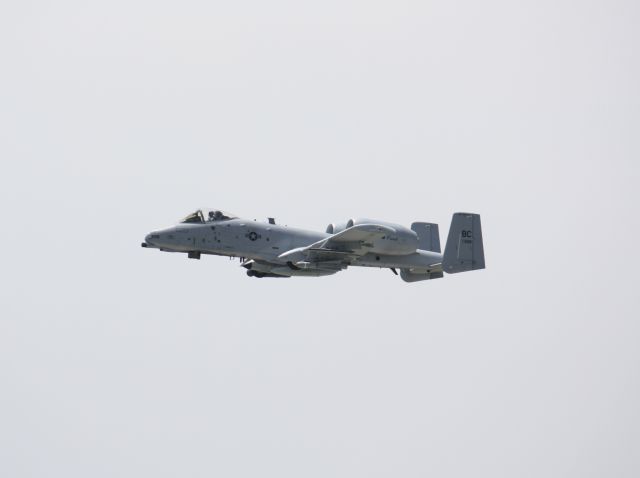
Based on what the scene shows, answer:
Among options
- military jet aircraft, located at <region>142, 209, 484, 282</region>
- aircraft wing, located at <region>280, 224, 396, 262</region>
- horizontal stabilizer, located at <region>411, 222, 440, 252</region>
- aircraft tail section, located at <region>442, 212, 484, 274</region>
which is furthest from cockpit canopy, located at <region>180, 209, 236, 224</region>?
aircraft tail section, located at <region>442, 212, 484, 274</region>

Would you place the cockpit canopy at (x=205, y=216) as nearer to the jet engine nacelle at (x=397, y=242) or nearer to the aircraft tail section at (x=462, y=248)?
the jet engine nacelle at (x=397, y=242)

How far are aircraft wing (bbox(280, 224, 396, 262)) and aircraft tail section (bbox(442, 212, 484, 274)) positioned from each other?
303cm

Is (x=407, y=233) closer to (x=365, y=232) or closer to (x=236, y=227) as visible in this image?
(x=365, y=232)

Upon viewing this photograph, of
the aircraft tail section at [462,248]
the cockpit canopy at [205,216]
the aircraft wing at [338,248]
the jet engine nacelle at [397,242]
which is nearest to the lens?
the aircraft wing at [338,248]

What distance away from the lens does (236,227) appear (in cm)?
6209

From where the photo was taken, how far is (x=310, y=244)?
62438 millimetres

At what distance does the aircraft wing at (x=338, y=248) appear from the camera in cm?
6069

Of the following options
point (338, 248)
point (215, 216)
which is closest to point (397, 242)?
point (338, 248)

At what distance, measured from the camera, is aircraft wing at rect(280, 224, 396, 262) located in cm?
6069

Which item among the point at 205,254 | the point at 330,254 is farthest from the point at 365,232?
the point at 205,254

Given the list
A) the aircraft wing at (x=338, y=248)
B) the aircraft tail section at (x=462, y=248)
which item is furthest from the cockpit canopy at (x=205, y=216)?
the aircraft tail section at (x=462, y=248)

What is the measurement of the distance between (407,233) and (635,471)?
128845mm

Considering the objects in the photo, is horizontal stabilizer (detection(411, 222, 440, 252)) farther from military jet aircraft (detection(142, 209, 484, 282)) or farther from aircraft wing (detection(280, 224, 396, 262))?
aircraft wing (detection(280, 224, 396, 262))

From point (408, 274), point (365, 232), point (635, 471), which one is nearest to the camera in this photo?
point (365, 232)
